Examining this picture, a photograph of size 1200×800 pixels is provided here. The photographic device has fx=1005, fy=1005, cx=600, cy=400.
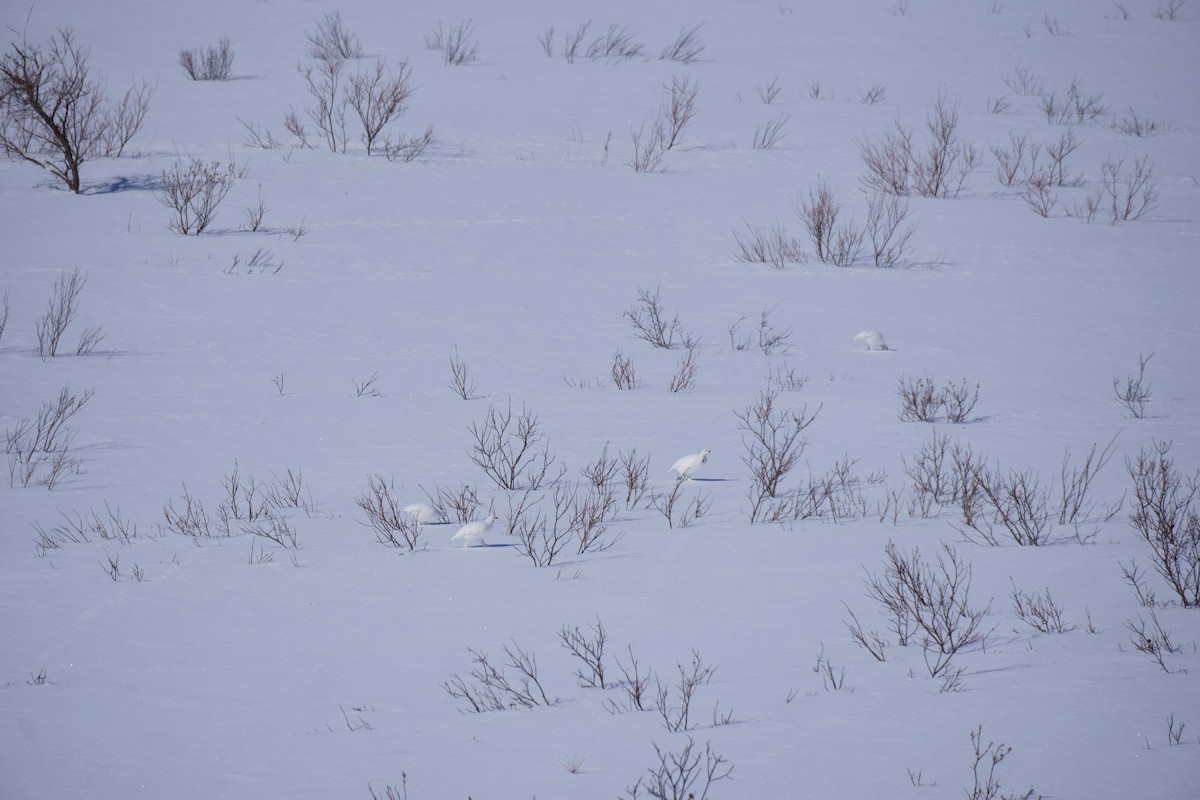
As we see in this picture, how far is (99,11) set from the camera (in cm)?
2712

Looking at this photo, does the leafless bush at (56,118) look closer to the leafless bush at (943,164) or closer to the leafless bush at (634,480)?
the leafless bush at (634,480)

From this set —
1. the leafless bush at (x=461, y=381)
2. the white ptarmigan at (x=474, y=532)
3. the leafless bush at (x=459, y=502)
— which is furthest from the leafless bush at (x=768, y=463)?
the leafless bush at (x=461, y=381)

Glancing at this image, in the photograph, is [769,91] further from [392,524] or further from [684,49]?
[392,524]

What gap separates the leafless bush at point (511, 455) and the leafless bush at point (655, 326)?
8.49 feet

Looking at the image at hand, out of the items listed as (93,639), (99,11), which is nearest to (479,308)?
(93,639)

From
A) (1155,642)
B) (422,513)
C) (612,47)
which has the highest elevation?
(612,47)

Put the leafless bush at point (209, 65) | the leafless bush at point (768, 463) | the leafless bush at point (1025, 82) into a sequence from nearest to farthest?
the leafless bush at point (768, 463) < the leafless bush at point (209, 65) < the leafless bush at point (1025, 82)

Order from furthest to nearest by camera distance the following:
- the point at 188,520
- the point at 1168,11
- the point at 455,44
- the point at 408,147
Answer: the point at 1168,11, the point at 455,44, the point at 408,147, the point at 188,520

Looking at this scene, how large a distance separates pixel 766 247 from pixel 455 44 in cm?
1508

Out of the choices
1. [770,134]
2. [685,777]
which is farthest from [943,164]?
[685,777]

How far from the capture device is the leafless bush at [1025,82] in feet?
73.9

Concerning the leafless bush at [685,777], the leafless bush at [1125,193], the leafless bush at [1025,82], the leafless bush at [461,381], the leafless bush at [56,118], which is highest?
the leafless bush at [56,118]

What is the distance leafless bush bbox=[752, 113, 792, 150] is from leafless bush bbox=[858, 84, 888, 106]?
9.12 feet

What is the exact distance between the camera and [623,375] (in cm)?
848
